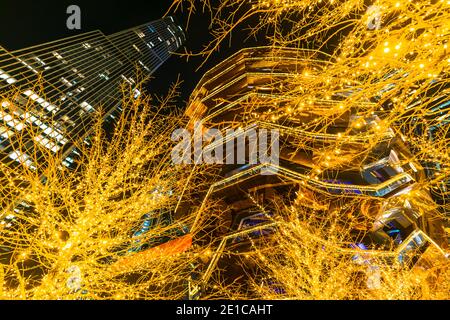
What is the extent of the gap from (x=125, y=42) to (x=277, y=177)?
91.2 metres

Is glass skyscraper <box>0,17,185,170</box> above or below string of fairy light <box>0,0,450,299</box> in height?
above

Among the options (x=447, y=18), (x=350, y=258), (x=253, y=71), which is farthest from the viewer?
(x=253, y=71)

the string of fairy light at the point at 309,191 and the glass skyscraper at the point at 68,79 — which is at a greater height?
the glass skyscraper at the point at 68,79

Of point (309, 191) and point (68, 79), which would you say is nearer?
point (309, 191)

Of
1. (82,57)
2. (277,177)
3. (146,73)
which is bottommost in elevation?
(277,177)

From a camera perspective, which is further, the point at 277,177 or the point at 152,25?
the point at 152,25

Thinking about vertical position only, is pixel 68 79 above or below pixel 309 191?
above

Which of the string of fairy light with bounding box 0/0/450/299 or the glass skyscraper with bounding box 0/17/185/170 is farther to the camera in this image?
the glass skyscraper with bounding box 0/17/185/170

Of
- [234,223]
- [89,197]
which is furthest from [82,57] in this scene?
[89,197]

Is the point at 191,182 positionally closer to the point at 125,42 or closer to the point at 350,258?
the point at 350,258

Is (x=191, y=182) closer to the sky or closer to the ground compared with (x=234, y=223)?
closer to the sky

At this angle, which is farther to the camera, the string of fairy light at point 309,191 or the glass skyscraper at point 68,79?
the glass skyscraper at point 68,79
